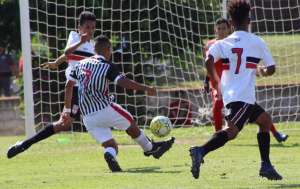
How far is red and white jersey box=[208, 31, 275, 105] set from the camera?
8.70 meters

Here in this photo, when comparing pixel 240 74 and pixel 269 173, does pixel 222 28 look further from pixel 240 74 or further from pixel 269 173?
pixel 269 173

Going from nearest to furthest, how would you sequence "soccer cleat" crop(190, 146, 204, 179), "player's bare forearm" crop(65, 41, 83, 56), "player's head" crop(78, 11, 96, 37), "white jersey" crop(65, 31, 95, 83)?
"soccer cleat" crop(190, 146, 204, 179) → "player's head" crop(78, 11, 96, 37) → "player's bare forearm" crop(65, 41, 83, 56) → "white jersey" crop(65, 31, 95, 83)

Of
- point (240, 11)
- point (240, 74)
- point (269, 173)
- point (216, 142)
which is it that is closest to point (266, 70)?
point (240, 74)

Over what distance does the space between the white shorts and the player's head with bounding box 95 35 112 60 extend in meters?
0.60

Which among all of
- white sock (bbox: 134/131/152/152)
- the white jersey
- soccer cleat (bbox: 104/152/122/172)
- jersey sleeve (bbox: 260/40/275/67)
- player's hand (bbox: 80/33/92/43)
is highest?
player's hand (bbox: 80/33/92/43)

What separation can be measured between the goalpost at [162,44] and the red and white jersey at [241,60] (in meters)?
6.51

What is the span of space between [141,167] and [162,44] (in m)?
7.01

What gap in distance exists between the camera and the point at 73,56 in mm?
12719

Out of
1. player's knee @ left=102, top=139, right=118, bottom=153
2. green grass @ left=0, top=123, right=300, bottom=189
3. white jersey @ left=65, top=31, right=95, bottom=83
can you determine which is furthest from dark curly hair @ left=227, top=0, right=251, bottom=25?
white jersey @ left=65, top=31, right=95, bottom=83

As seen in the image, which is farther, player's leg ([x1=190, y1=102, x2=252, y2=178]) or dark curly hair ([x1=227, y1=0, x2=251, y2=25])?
dark curly hair ([x1=227, y1=0, x2=251, y2=25])

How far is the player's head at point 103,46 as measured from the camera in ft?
33.5

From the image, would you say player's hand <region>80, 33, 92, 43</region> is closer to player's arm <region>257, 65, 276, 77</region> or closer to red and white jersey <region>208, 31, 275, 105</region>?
red and white jersey <region>208, 31, 275, 105</region>

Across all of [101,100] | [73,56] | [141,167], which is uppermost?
[73,56]

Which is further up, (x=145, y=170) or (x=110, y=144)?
(x=110, y=144)
